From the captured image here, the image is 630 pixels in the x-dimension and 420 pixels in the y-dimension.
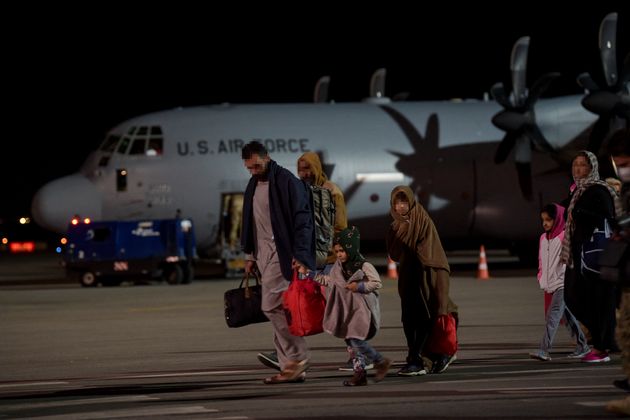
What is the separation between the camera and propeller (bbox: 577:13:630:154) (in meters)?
27.2

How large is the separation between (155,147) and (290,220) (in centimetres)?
1790

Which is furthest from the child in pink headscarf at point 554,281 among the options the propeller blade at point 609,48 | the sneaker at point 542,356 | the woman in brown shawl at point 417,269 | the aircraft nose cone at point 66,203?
the aircraft nose cone at point 66,203

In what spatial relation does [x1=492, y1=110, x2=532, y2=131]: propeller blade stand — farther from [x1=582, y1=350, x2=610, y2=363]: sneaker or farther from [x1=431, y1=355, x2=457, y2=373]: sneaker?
[x1=431, y1=355, x2=457, y2=373]: sneaker

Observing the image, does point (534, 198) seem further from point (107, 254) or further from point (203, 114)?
point (107, 254)

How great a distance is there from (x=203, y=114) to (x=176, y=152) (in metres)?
1.15

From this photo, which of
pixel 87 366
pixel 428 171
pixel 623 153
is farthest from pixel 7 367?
pixel 428 171

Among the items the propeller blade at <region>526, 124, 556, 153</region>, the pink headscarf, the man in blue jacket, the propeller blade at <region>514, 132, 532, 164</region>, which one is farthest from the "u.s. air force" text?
the man in blue jacket

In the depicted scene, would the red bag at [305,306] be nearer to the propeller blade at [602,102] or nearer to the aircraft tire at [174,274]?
the aircraft tire at [174,274]

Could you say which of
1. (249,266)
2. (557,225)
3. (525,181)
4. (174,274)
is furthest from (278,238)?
(525,181)

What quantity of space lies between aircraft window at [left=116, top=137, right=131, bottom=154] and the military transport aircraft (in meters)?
0.03

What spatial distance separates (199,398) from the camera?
9.30 metres

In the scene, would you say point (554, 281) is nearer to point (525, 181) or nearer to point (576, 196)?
point (576, 196)

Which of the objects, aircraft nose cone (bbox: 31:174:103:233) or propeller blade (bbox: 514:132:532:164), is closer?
aircraft nose cone (bbox: 31:174:103:233)

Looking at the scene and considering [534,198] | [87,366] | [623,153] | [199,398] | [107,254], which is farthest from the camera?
[534,198]
